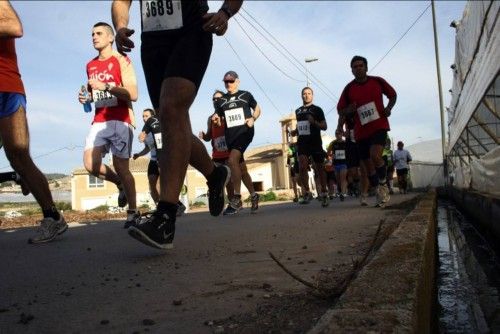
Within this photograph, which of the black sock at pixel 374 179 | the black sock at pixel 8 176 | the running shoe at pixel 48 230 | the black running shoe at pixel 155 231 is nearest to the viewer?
the black running shoe at pixel 155 231

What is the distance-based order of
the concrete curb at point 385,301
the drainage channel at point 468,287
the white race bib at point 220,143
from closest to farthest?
1. the concrete curb at point 385,301
2. the drainage channel at point 468,287
3. the white race bib at point 220,143

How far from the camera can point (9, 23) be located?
3455 millimetres

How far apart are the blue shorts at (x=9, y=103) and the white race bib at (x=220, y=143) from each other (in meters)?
4.01

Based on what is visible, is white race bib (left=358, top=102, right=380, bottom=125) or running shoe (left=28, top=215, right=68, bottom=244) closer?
running shoe (left=28, top=215, right=68, bottom=244)

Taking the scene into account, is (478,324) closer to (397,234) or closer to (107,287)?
(397,234)

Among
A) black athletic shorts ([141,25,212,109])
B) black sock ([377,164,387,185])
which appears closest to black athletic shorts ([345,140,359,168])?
black sock ([377,164,387,185])

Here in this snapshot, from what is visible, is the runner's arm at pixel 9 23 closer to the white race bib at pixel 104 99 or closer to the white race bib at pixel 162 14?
the white race bib at pixel 162 14

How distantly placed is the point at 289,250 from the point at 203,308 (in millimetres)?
1213

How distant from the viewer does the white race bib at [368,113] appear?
6.46 m

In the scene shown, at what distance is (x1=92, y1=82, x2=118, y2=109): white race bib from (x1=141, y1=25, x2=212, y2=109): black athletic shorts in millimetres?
1898

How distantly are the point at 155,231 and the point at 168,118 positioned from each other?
62 centimetres

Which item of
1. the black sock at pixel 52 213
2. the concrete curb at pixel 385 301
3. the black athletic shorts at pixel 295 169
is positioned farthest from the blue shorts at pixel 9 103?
the black athletic shorts at pixel 295 169

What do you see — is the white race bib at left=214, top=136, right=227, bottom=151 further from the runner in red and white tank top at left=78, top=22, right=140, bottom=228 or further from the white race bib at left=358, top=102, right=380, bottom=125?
the runner in red and white tank top at left=78, top=22, right=140, bottom=228

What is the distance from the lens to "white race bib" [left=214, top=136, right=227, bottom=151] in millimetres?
7449
